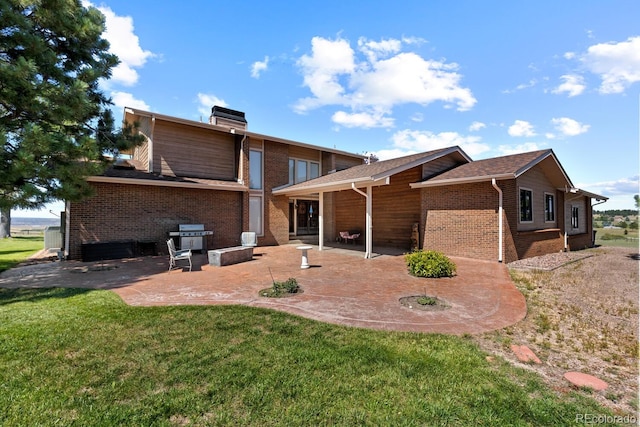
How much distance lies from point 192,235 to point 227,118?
8228 mm

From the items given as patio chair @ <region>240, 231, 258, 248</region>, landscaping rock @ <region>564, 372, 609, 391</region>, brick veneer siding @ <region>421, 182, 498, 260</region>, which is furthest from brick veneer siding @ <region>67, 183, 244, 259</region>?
landscaping rock @ <region>564, 372, 609, 391</region>

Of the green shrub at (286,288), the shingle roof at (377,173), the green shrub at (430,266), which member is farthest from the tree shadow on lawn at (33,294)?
the shingle roof at (377,173)

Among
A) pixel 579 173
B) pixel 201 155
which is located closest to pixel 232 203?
pixel 201 155

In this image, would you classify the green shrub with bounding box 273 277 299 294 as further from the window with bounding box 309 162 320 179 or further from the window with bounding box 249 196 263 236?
the window with bounding box 309 162 320 179

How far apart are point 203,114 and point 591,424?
762 inches

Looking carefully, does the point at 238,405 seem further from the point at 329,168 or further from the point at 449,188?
the point at 329,168

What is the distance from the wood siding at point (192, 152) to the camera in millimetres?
13305

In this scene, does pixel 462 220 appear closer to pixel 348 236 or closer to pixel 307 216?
pixel 348 236

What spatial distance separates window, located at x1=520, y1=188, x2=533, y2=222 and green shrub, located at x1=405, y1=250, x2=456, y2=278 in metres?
5.70

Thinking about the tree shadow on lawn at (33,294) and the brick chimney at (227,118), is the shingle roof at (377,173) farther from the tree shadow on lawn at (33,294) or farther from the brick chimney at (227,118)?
the tree shadow on lawn at (33,294)

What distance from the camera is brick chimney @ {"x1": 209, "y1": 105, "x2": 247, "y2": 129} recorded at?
17031 mm

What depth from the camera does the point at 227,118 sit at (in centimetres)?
1742

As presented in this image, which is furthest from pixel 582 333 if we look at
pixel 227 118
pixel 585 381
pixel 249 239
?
pixel 227 118

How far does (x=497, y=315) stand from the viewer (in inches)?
197
